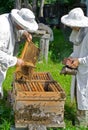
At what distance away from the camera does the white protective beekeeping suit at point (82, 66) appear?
582 centimetres

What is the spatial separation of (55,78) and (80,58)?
2832 millimetres

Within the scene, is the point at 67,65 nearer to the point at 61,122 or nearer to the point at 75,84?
the point at 75,84

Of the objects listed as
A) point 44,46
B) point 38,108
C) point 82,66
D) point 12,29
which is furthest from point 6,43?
point 44,46

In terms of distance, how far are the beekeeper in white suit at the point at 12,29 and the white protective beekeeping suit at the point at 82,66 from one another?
2.26ft

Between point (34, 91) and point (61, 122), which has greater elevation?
point (34, 91)

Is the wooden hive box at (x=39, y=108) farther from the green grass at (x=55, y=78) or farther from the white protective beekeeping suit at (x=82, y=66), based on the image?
the white protective beekeeping suit at (x=82, y=66)

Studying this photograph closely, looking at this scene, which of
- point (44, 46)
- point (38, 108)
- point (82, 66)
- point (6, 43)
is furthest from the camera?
point (44, 46)

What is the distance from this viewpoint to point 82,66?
5.93 m

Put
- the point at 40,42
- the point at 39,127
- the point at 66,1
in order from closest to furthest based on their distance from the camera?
the point at 39,127 < the point at 40,42 < the point at 66,1

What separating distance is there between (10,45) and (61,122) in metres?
1.27

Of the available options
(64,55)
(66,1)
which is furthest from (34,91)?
(66,1)

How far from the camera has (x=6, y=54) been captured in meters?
5.51

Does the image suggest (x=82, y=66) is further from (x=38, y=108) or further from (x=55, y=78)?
(x=55, y=78)

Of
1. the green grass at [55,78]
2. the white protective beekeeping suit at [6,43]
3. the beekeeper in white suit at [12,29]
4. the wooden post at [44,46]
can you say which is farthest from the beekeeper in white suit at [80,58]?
the wooden post at [44,46]
